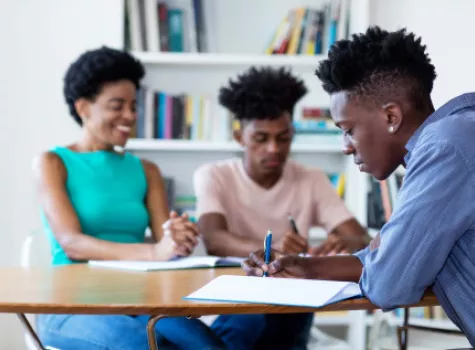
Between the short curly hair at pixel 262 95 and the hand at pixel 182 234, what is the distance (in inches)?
30.0

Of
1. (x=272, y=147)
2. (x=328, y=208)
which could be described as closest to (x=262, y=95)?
(x=272, y=147)

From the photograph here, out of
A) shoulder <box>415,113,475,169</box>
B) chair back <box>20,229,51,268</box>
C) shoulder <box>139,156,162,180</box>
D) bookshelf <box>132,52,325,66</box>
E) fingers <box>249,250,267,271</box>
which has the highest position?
bookshelf <box>132,52,325,66</box>

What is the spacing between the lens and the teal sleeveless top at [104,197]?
2279 mm

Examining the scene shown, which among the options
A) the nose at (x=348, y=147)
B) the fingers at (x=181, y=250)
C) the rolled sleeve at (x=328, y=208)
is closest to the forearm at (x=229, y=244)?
the fingers at (x=181, y=250)

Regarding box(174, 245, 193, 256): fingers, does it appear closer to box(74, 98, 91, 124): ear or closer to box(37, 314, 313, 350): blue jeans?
box(37, 314, 313, 350): blue jeans

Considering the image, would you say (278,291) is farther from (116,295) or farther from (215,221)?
(215,221)

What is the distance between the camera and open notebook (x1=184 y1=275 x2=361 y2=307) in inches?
47.0

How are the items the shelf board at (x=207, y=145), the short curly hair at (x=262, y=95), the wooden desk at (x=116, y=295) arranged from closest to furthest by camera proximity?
the wooden desk at (x=116, y=295) → the short curly hair at (x=262, y=95) → the shelf board at (x=207, y=145)

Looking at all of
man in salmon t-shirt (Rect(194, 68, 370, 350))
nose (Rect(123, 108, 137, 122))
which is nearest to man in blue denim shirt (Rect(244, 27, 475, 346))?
man in salmon t-shirt (Rect(194, 68, 370, 350))

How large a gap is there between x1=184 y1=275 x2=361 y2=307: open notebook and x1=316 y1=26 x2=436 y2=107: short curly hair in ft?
1.31

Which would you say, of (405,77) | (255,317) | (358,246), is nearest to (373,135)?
(405,77)

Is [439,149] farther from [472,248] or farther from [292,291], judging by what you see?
[292,291]

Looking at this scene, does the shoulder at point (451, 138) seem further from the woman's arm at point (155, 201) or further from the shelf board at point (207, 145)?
the shelf board at point (207, 145)

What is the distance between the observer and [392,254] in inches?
48.8
